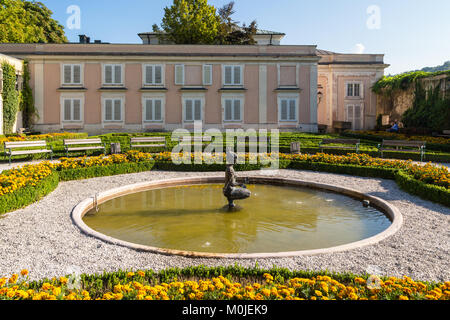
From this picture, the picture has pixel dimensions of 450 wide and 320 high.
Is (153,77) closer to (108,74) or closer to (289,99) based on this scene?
(108,74)

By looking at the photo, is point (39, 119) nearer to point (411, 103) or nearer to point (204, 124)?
point (204, 124)

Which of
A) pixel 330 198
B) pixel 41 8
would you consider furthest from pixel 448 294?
pixel 41 8

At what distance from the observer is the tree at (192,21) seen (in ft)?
116

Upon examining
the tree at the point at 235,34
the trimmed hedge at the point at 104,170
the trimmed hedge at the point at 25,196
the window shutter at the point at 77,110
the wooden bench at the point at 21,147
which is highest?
the tree at the point at 235,34

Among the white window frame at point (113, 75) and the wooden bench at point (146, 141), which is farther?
the white window frame at point (113, 75)

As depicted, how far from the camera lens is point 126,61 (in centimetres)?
2864

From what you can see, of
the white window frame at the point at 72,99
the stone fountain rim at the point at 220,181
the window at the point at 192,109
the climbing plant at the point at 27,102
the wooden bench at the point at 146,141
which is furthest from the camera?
the window at the point at 192,109

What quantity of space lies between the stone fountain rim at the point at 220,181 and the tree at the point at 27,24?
2951 centimetres

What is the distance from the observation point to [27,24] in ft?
126

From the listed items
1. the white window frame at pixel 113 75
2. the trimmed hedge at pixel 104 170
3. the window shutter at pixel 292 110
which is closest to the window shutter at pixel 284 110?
the window shutter at pixel 292 110

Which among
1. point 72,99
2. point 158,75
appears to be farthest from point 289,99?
point 72,99

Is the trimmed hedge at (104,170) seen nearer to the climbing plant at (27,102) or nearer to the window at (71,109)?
the window at (71,109)

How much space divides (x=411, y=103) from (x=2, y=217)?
30.2m

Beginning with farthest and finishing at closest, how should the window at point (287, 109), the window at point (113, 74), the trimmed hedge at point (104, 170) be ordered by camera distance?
1. the window at point (287, 109)
2. the window at point (113, 74)
3. the trimmed hedge at point (104, 170)
